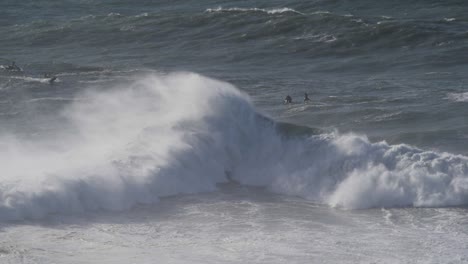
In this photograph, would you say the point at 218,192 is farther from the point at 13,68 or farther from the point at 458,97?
the point at 13,68

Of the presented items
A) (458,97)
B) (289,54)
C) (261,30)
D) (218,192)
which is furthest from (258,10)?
(218,192)

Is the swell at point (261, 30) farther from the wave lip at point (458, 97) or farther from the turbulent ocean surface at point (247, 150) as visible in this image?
the wave lip at point (458, 97)

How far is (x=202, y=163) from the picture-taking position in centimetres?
2609

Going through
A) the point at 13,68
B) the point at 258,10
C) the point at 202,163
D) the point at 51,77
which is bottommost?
the point at 202,163

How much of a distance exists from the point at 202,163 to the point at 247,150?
5.55ft

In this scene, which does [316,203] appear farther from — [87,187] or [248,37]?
[248,37]

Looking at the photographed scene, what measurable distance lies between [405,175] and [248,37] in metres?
23.9

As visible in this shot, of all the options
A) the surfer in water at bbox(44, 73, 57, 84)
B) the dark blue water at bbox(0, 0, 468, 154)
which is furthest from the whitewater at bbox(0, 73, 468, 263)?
the surfer in water at bbox(44, 73, 57, 84)

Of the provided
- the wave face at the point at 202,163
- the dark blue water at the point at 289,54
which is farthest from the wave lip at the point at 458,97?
the wave face at the point at 202,163

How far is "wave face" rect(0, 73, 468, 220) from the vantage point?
23.0 meters

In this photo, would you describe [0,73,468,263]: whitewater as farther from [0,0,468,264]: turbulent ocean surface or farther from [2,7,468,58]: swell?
[2,7,468,58]: swell

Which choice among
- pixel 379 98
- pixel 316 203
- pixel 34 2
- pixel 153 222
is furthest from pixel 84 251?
pixel 34 2

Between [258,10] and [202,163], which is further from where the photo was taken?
[258,10]

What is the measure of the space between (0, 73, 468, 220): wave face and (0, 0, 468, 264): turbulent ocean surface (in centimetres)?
5
